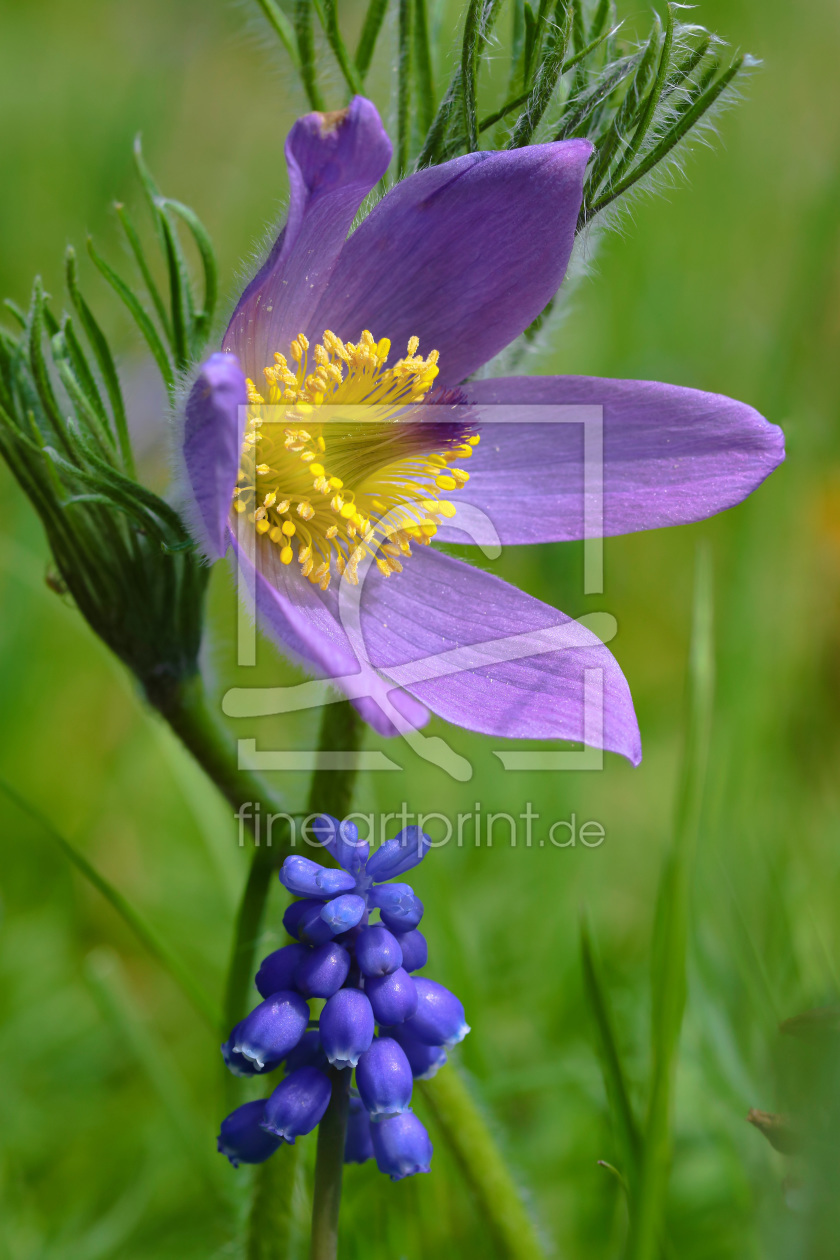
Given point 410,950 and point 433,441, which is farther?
point 433,441

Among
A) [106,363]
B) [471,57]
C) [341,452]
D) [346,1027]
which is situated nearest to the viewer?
[346,1027]

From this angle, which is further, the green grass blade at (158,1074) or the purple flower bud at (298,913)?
the green grass blade at (158,1074)

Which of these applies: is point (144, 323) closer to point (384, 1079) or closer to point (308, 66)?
point (308, 66)

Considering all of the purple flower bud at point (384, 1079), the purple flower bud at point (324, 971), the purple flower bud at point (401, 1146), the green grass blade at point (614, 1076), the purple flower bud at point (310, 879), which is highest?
the purple flower bud at point (310, 879)

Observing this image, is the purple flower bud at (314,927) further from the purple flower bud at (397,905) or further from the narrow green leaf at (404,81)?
the narrow green leaf at (404,81)

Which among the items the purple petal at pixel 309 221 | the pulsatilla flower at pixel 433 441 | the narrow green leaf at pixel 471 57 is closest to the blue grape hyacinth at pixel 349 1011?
the pulsatilla flower at pixel 433 441

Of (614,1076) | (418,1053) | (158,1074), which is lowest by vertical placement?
(158,1074)

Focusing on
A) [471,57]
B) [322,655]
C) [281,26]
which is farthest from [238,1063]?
[281,26]
